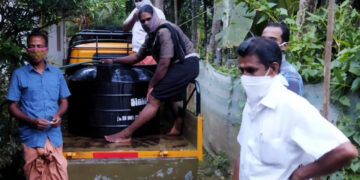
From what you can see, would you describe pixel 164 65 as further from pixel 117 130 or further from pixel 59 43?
pixel 59 43

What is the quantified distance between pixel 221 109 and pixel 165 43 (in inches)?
98.7

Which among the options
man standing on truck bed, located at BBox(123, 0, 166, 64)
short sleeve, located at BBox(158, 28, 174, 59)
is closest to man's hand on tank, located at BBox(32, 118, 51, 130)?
short sleeve, located at BBox(158, 28, 174, 59)

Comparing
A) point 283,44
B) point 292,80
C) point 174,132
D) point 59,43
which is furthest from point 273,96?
point 59,43

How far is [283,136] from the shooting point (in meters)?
2.02

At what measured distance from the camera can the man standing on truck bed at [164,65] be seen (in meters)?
4.74

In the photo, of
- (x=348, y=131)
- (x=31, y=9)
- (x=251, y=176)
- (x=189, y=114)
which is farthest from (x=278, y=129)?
(x=31, y=9)

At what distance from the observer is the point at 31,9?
178 inches

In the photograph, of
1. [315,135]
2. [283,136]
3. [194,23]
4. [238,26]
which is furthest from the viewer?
[194,23]

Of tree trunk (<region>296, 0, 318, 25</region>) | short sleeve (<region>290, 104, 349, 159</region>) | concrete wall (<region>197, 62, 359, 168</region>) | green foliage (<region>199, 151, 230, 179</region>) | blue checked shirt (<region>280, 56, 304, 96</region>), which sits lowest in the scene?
green foliage (<region>199, 151, 230, 179</region>)

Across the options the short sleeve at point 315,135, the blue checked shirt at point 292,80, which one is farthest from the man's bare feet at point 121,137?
the short sleeve at point 315,135

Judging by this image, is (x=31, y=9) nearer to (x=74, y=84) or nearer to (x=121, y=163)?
(x=74, y=84)

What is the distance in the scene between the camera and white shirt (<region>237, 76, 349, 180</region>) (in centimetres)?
191

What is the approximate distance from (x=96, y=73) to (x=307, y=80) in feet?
7.17

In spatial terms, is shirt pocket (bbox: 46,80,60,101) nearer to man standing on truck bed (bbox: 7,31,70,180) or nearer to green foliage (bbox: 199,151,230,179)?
man standing on truck bed (bbox: 7,31,70,180)
